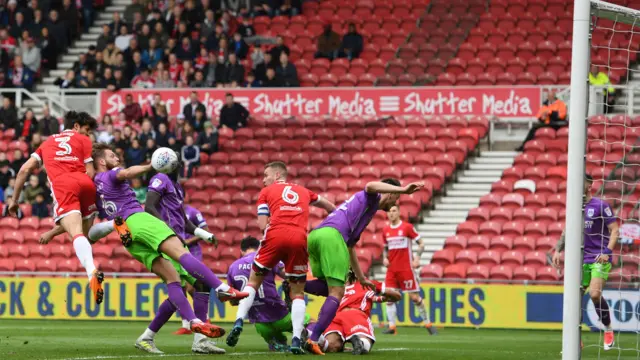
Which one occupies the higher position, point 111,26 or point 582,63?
point 111,26

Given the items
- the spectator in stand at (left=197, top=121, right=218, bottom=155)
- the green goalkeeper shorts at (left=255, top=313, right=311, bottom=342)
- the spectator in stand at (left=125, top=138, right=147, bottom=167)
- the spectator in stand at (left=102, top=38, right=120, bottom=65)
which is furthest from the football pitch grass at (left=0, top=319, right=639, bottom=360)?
the spectator in stand at (left=102, top=38, right=120, bottom=65)

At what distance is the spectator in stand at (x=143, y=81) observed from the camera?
28.2m

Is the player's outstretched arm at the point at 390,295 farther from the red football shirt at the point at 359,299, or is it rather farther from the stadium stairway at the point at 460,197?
the stadium stairway at the point at 460,197

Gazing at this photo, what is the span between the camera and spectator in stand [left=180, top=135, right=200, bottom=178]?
83.7 ft

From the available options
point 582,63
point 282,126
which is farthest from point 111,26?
point 582,63

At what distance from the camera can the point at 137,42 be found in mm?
A: 29203

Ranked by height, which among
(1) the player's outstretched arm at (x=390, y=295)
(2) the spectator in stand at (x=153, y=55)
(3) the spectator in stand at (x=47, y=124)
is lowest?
(1) the player's outstretched arm at (x=390, y=295)

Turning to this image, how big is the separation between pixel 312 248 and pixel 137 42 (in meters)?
18.0

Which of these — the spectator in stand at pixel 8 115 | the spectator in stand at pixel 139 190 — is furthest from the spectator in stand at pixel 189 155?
the spectator in stand at pixel 8 115

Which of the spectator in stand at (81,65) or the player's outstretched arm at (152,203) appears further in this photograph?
the spectator in stand at (81,65)

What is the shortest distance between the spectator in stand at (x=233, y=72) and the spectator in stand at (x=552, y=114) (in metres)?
7.06

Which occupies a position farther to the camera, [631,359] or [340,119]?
[340,119]

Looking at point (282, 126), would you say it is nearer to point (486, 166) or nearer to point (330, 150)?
point (330, 150)

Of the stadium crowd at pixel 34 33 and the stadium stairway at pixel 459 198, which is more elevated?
the stadium crowd at pixel 34 33
